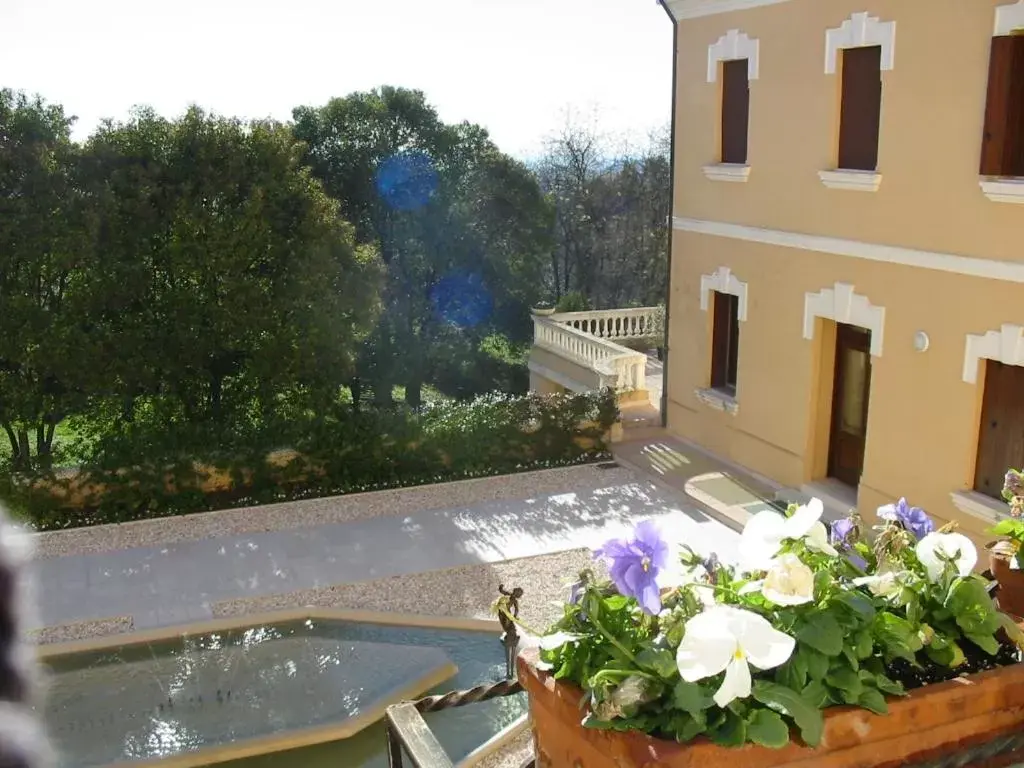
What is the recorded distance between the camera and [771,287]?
13.1 metres

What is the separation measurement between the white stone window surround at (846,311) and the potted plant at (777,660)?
916cm

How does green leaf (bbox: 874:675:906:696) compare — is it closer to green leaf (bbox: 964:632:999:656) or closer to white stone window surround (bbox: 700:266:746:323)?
green leaf (bbox: 964:632:999:656)

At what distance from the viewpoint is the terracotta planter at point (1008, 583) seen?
3236mm

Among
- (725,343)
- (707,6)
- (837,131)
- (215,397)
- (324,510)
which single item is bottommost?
(324,510)

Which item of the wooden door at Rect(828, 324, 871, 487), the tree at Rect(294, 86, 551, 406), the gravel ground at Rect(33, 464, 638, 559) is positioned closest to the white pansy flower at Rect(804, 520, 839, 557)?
the wooden door at Rect(828, 324, 871, 487)

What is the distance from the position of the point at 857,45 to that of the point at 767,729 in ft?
35.1

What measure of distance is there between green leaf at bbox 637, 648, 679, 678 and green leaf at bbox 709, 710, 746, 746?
0.47 ft

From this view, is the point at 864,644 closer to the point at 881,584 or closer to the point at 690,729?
the point at 881,584

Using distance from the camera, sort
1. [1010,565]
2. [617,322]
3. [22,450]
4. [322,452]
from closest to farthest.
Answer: [1010,565] < [322,452] < [22,450] < [617,322]

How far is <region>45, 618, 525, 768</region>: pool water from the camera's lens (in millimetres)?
7633

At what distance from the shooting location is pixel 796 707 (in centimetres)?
218

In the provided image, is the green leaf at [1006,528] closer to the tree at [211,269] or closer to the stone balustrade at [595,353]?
the tree at [211,269]

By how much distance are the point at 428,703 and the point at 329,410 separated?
12.3 metres

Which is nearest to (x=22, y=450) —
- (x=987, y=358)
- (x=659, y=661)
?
(x=987, y=358)
